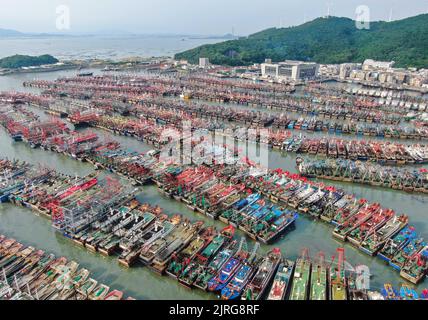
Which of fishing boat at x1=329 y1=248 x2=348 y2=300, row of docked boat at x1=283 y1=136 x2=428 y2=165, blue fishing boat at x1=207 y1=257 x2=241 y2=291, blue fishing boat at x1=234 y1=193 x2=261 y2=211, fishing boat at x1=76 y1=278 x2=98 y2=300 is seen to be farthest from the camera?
row of docked boat at x1=283 y1=136 x2=428 y2=165

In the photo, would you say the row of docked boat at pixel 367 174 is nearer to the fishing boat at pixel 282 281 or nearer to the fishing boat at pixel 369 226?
the fishing boat at pixel 369 226

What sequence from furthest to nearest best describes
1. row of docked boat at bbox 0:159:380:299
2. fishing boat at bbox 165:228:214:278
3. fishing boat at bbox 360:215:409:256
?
fishing boat at bbox 360:215:409:256 < fishing boat at bbox 165:228:214:278 < row of docked boat at bbox 0:159:380:299

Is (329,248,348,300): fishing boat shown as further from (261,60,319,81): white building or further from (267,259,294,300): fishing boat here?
(261,60,319,81): white building

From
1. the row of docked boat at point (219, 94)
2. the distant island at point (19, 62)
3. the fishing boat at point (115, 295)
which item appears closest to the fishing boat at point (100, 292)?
the fishing boat at point (115, 295)

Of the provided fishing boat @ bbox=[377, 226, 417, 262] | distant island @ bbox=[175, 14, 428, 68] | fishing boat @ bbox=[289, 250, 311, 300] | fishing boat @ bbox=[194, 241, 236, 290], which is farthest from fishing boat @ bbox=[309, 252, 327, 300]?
distant island @ bbox=[175, 14, 428, 68]

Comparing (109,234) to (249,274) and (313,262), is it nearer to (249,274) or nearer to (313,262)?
(249,274)

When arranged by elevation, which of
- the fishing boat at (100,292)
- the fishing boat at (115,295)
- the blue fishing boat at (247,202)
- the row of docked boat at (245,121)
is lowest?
the fishing boat at (100,292)
